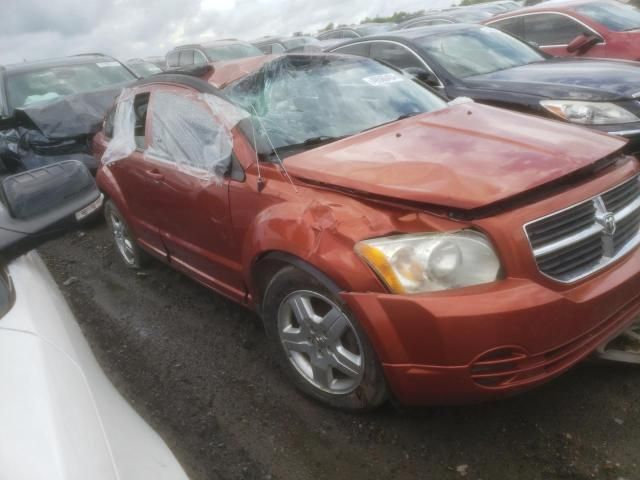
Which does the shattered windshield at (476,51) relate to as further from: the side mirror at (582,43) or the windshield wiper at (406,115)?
the windshield wiper at (406,115)

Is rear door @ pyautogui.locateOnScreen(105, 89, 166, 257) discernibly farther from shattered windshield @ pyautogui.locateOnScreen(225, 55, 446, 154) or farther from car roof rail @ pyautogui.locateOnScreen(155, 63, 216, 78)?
shattered windshield @ pyautogui.locateOnScreen(225, 55, 446, 154)

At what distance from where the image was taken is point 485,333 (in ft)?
6.03

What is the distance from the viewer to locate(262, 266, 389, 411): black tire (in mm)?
2123

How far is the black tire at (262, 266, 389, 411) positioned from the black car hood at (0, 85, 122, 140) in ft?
13.8

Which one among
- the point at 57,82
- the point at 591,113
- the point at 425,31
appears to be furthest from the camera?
the point at 57,82

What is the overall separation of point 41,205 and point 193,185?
124 centimetres

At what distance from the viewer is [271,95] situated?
119 inches

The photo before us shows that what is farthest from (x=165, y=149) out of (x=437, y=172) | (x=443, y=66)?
(x=443, y=66)

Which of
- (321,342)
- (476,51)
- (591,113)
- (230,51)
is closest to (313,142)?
(321,342)

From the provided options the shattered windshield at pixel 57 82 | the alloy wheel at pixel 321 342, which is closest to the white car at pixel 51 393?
the alloy wheel at pixel 321 342

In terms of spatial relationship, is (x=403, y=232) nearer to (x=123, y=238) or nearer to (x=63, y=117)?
(x=123, y=238)

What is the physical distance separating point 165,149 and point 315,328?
165cm

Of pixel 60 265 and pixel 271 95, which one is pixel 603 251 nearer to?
pixel 271 95

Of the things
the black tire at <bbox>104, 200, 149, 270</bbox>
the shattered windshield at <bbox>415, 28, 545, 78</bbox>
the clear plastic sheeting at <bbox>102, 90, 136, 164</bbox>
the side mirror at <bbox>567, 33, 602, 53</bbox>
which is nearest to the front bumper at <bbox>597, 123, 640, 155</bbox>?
the shattered windshield at <bbox>415, 28, 545, 78</bbox>
